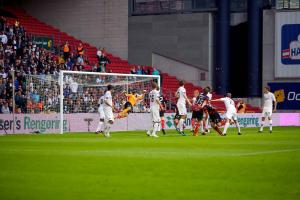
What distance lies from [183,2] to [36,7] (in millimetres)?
11137

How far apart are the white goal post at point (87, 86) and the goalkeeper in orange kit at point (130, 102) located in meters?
0.60

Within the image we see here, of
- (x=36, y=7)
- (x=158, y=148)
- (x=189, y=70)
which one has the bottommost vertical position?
(x=158, y=148)

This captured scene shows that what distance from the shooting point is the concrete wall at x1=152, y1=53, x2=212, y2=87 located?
56.9 m

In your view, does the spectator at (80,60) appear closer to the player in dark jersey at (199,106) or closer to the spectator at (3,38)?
the spectator at (3,38)

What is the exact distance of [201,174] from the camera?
14820 millimetres

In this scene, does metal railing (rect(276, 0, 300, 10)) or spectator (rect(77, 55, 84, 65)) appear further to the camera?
metal railing (rect(276, 0, 300, 10))

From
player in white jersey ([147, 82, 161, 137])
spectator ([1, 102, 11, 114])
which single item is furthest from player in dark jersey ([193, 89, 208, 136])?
spectator ([1, 102, 11, 114])

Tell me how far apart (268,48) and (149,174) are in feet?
140

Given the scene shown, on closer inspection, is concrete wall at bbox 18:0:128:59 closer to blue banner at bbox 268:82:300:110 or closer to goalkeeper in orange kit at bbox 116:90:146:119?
blue banner at bbox 268:82:300:110

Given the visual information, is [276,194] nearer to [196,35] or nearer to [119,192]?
[119,192]

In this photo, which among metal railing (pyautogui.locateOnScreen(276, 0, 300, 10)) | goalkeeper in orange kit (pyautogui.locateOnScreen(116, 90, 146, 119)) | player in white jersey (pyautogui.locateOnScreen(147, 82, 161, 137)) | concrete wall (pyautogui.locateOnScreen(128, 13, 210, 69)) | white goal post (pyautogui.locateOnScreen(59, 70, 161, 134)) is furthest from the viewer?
concrete wall (pyautogui.locateOnScreen(128, 13, 210, 69))

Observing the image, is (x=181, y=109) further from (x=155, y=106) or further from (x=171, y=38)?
(x=171, y=38)

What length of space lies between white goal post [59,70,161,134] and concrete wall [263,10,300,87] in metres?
13.2

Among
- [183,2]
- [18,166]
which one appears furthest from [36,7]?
[18,166]
